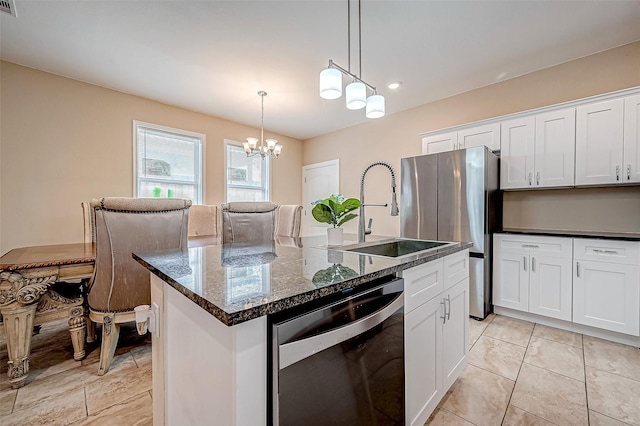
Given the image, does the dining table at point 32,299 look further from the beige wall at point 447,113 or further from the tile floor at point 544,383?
the beige wall at point 447,113

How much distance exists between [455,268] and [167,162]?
4.00 meters

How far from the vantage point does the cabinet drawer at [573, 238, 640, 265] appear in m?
2.13

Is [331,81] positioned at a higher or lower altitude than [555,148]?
higher

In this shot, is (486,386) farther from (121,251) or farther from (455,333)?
(121,251)

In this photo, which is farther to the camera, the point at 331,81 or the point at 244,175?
the point at 244,175

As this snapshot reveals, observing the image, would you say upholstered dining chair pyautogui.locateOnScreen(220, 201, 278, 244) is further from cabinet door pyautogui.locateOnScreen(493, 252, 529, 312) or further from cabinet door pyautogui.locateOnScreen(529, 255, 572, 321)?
cabinet door pyautogui.locateOnScreen(529, 255, 572, 321)

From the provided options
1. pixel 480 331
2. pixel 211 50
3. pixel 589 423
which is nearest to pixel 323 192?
pixel 211 50

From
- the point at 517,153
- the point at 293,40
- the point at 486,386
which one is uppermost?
the point at 293,40

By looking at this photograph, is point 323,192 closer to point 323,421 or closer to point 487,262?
point 487,262

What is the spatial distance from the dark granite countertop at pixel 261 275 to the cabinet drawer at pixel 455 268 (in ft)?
0.32

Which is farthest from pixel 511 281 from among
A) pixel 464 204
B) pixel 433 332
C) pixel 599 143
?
pixel 433 332

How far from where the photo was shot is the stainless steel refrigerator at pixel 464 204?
2.71m

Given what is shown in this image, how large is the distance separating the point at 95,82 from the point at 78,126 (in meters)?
0.58

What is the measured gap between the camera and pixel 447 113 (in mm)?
3600
